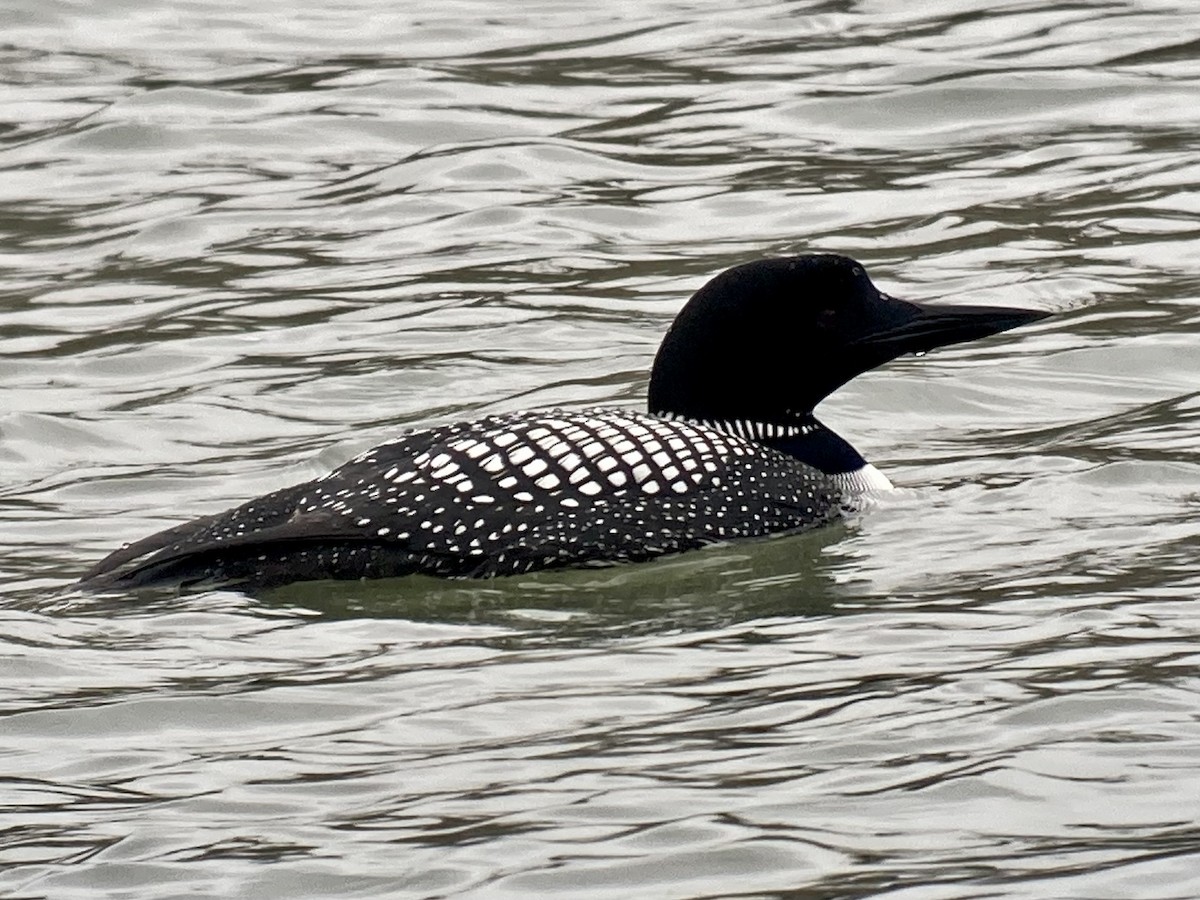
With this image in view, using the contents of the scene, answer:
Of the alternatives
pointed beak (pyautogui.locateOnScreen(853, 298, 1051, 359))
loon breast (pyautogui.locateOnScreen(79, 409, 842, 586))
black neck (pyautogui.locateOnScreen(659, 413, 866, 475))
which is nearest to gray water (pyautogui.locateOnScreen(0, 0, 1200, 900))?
loon breast (pyautogui.locateOnScreen(79, 409, 842, 586))

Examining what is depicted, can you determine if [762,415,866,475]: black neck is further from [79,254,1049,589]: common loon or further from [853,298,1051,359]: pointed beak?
[853,298,1051,359]: pointed beak

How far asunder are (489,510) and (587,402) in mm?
1791

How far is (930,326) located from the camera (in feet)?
A: 22.9

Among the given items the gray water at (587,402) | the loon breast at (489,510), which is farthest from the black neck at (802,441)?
the loon breast at (489,510)

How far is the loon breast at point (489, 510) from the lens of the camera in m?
6.12

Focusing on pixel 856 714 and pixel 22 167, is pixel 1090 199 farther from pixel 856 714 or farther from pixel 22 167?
pixel 856 714

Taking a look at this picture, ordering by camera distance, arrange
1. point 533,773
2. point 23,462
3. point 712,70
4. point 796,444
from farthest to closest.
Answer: point 712,70 < point 23,462 < point 796,444 < point 533,773

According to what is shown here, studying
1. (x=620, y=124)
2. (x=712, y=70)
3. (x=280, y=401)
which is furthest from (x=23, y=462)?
(x=712, y=70)

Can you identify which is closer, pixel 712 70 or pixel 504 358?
pixel 504 358

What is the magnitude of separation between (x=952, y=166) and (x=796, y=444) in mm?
3468

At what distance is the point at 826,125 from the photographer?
1064cm

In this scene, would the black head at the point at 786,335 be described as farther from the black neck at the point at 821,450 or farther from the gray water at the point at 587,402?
the gray water at the point at 587,402

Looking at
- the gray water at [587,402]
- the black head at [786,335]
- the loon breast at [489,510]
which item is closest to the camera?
the gray water at [587,402]

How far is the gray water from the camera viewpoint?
452 centimetres
